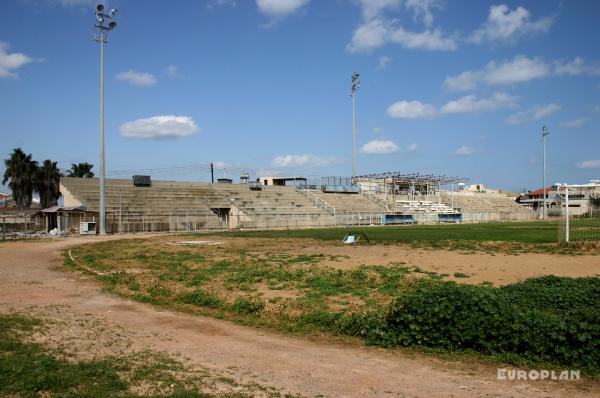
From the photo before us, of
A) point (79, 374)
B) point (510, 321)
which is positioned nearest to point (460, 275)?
point (510, 321)

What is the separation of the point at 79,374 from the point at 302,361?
328 centimetres

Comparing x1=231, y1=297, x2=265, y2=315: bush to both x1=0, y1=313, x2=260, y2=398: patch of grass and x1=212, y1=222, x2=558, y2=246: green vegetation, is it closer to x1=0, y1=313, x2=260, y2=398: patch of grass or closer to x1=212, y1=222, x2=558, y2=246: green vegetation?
x1=0, y1=313, x2=260, y2=398: patch of grass

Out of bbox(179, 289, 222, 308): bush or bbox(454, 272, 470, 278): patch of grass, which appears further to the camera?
bbox(454, 272, 470, 278): patch of grass

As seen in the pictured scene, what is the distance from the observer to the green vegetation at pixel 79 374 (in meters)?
6.05

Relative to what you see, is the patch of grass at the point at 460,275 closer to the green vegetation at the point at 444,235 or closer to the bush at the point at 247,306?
the bush at the point at 247,306

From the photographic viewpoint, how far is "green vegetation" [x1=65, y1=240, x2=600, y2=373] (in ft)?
24.4

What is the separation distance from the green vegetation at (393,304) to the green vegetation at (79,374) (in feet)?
11.9

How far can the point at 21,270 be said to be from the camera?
19.3 meters

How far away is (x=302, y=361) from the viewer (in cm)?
789

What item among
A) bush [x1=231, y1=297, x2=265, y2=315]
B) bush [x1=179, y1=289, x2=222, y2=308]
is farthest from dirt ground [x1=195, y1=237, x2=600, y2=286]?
bush [x1=231, y1=297, x2=265, y2=315]

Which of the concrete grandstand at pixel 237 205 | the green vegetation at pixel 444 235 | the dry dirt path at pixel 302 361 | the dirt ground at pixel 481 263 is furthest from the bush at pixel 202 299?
the concrete grandstand at pixel 237 205

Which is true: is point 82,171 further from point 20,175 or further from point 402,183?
point 402,183

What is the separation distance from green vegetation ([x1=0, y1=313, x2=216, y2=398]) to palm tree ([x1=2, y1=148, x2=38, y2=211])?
72.0 meters

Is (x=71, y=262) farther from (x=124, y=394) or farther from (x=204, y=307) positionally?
(x=124, y=394)
